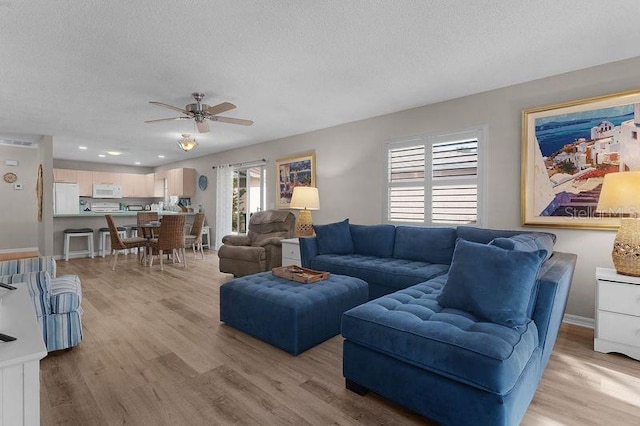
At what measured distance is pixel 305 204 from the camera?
15.9 feet

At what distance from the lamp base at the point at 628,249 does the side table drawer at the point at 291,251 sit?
3263 mm

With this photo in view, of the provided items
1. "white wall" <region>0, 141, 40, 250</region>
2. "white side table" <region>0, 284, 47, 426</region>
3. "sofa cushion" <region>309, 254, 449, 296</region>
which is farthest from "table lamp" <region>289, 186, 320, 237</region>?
"white wall" <region>0, 141, 40, 250</region>

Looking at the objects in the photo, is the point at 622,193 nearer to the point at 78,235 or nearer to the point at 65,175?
the point at 78,235

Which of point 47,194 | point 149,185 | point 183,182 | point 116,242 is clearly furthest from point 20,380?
point 149,185

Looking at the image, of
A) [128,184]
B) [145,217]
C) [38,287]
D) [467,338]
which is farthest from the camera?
[128,184]

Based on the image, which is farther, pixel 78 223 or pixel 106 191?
pixel 106 191

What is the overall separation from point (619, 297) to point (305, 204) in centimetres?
358

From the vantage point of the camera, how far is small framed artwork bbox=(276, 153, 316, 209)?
550cm

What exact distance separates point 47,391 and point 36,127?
5.01 m

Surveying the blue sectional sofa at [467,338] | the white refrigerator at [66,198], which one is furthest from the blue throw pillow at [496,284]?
the white refrigerator at [66,198]

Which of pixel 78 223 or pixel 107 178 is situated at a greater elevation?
pixel 107 178

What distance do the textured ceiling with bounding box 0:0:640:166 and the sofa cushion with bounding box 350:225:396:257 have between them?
5.31 ft

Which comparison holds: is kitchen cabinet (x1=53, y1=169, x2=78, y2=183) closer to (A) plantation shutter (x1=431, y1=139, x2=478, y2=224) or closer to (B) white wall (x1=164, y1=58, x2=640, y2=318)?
A: (B) white wall (x1=164, y1=58, x2=640, y2=318)

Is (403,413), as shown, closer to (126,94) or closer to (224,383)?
(224,383)
